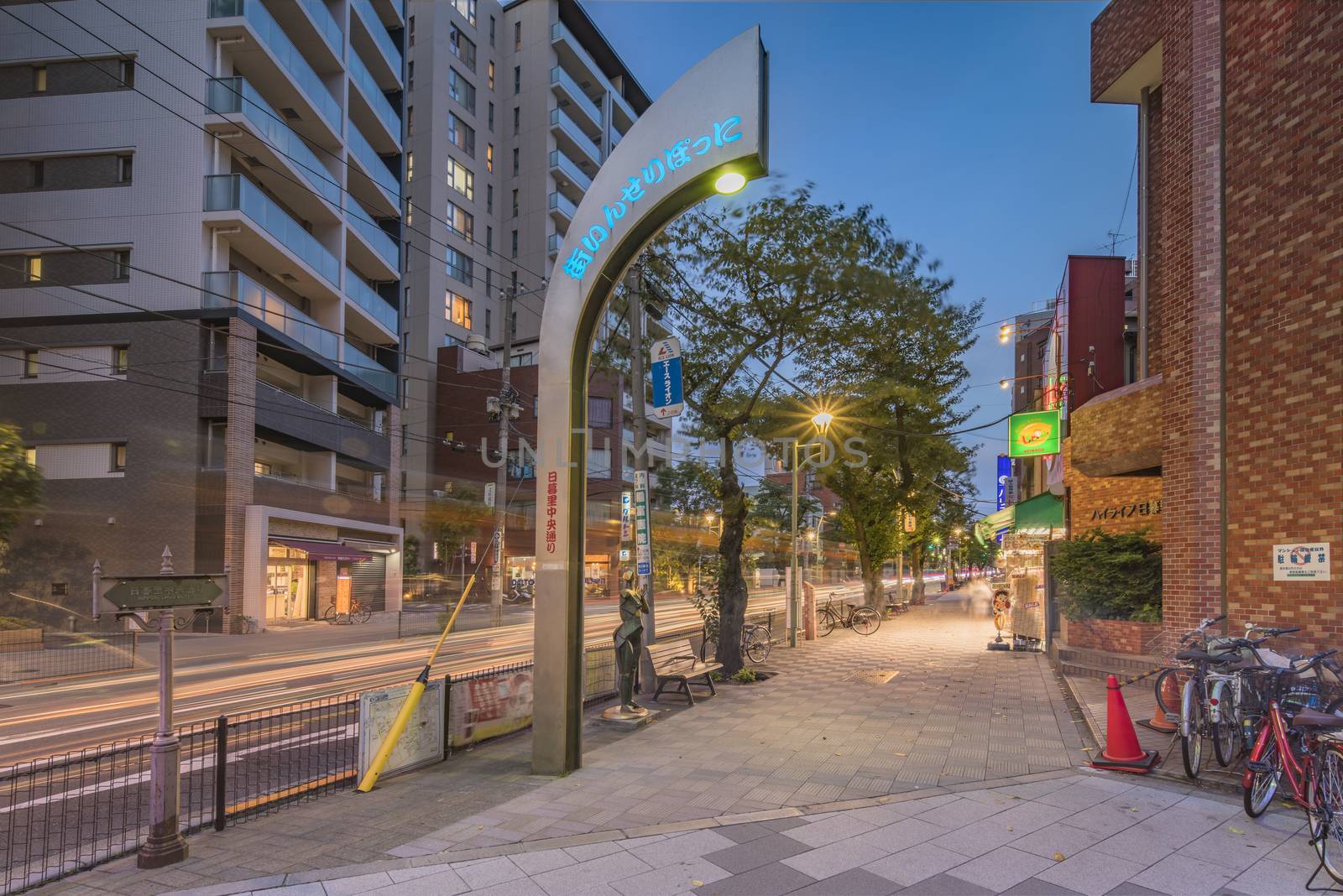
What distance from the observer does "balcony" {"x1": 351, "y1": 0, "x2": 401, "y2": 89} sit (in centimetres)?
3384

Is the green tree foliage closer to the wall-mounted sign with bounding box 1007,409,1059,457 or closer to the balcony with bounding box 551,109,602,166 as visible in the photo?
the wall-mounted sign with bounding box 1007,409,1059,457

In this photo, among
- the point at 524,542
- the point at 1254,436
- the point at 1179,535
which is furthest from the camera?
the point at 524,542

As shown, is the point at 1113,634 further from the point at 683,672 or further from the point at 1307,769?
the point at 1307,769

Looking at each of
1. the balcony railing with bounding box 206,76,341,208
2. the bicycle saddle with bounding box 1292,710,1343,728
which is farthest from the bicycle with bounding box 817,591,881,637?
the balcony railing with bounding box 206,76,341,208

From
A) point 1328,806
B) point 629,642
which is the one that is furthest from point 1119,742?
point 629,642

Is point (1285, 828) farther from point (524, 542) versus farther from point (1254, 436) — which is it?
point (524, 542)

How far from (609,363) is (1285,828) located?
41.9ft

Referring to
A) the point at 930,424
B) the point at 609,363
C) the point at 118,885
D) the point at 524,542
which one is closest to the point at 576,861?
the point at 118,885

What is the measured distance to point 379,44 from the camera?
1394 inches

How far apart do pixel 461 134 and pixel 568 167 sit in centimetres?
729

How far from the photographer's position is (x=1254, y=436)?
9.65 metres

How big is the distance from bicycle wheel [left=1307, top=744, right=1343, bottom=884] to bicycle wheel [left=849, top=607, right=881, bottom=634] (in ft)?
57.1

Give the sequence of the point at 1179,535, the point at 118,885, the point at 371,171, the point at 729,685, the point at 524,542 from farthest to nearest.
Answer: the point at 524,542
the point at 371,171
the point at 729,685
the point at 1179,535
the point at 118,885

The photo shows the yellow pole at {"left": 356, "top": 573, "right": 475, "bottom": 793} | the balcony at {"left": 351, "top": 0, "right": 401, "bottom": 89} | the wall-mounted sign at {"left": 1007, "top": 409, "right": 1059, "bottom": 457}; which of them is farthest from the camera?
the balcony at {"left": 351, "top": 0, "right": 401, "bottom": 89}
